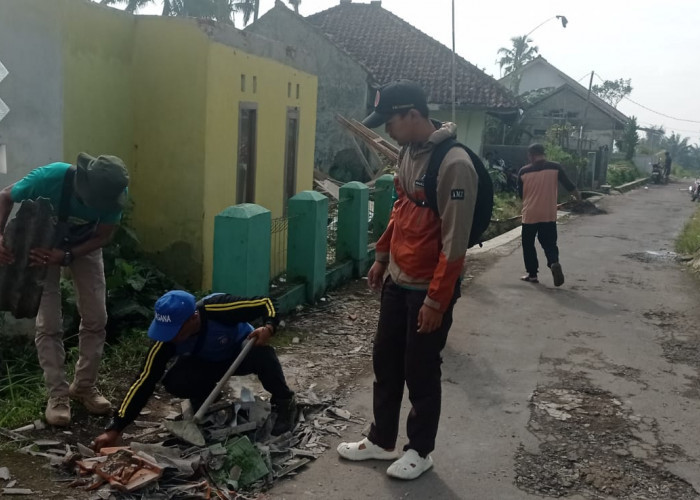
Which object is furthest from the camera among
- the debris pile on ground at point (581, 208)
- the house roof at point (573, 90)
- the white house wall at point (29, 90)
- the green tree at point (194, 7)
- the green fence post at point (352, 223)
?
the house roof at point (573, 90)

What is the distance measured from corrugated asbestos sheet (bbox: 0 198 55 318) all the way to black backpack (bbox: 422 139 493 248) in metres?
2.05

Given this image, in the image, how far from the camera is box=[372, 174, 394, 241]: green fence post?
10.5 metres

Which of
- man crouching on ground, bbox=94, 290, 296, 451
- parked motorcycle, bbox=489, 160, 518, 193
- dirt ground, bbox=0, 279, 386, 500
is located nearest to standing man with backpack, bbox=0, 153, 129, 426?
dirt ground, bbox=0, 279, 386, 500

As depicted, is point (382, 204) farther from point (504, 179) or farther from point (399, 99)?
point (504, 179)

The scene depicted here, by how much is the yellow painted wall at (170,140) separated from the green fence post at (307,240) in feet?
3.29

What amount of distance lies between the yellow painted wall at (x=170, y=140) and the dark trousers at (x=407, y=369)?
11.7 ft

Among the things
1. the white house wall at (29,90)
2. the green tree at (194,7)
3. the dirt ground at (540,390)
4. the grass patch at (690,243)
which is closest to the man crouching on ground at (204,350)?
the dirt ground at (540,390)

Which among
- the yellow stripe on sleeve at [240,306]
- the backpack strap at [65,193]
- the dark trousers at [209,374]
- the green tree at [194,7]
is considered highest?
the green tree at [194,7]

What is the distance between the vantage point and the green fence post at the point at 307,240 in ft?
25.0

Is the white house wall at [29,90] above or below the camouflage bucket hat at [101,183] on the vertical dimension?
above

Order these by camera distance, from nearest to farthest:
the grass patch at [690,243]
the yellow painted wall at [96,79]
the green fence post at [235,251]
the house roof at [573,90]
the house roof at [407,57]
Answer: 1. the green fence post at [235,251]
2. the yellow painted wall at [96,79]
3. the grass patch at [690,243]
4. the house roof at [407,57]
5. the house roof at [573,90]

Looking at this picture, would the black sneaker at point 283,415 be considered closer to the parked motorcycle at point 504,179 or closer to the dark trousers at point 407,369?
the dark trousers at point 407,369

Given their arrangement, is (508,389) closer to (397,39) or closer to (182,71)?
(182,71)

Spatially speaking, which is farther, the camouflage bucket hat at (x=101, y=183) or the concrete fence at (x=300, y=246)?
the concrete fence at (x=300, y=246)
